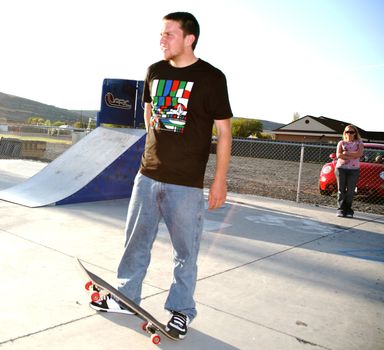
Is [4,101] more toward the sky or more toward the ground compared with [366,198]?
more toward the sky

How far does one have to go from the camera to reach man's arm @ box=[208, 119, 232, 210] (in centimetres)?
252

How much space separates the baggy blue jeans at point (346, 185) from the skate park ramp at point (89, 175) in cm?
379

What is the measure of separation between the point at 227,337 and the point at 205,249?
6.78 feet

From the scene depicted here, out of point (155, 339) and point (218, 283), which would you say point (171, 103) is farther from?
point (218, 283)

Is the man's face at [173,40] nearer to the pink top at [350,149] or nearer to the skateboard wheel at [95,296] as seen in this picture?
the skateboard wheel at [95,296]

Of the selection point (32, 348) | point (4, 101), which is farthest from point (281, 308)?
point (4, 101)

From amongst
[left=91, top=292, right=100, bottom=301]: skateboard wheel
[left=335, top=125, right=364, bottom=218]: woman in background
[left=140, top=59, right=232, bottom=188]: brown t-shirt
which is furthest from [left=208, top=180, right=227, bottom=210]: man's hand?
[left=335, top=125, right=364, bottom=218]: woman in background

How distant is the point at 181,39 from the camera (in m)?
2.49

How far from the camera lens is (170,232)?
2590 millimetres

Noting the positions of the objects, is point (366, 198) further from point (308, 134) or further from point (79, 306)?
point (308, 134)

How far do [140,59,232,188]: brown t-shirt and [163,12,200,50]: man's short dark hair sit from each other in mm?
194

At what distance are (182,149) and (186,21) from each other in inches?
31.4

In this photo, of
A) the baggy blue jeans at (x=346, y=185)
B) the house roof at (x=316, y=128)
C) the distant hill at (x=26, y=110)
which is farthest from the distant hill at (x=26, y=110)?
the baggy blue jeans at (x=346, y=185)

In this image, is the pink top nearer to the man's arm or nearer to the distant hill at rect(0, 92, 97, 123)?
the man's arm
